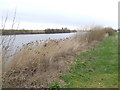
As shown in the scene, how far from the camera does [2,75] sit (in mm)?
5344

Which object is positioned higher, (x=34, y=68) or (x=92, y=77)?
(x=34, y=68)

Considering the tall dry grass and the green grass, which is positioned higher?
the tall dry grass

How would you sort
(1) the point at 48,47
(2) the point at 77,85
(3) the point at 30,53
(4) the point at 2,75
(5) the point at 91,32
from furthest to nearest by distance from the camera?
(5) the point at 91,32, (1) the point at 48,47, (3) the point at 30,53, (2) the point at 77,85, (4) the point at 2,75

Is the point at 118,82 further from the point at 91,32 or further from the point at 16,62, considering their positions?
the point at 91,32

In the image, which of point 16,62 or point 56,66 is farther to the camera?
point 56,66

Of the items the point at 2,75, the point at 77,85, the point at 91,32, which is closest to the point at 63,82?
the point at 77,85

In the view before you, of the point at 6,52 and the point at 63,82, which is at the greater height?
the point at 6,52

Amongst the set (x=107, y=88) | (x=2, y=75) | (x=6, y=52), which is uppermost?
(x=6, y=52)

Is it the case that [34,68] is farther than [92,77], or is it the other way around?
[92,77]

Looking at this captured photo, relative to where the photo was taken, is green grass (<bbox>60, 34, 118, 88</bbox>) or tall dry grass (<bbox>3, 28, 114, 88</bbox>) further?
green grass (<bbox>60, 34, 118, 88</bbox>)

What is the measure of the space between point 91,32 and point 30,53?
1388 centimetres

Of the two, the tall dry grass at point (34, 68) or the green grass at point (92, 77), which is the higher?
the tall dry grass at point (34, 68)

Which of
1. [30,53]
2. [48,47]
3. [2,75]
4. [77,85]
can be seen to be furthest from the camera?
[48,47]

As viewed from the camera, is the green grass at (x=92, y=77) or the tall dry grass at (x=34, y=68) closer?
the tall dry grass at (x=34, y=68)
